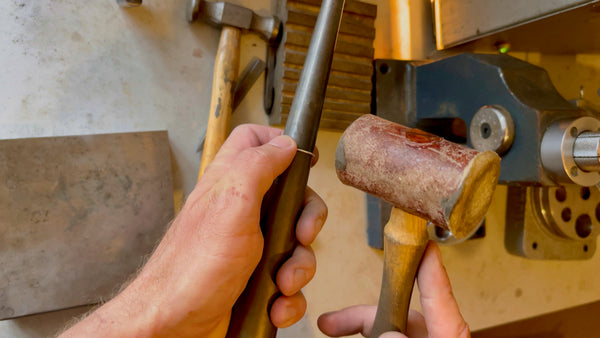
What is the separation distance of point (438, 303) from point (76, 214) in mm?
592

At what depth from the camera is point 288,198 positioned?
1.79ft

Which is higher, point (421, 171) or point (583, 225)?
point (421, 171)

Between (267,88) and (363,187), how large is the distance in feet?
1.28

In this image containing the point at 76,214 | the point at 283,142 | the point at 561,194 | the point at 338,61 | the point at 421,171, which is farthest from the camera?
the point at 561,194

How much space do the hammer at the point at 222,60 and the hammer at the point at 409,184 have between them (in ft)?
0.93

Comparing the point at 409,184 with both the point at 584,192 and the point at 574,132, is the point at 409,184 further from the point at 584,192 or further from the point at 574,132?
the point at 584,192

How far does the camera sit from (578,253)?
108 cm

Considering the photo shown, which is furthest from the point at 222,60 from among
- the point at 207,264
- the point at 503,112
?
the point at 503,112

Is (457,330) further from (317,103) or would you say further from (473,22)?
(473,22)

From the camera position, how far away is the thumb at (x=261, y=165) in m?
0.50

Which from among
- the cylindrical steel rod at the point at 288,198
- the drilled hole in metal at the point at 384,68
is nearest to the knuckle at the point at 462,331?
the cylindrical steel rod at the point at 288,198

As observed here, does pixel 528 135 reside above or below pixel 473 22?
below

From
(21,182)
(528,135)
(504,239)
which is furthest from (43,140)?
(504,239)

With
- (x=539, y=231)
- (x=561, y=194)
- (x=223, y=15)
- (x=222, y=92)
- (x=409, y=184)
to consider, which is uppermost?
(x=223, y=15)
